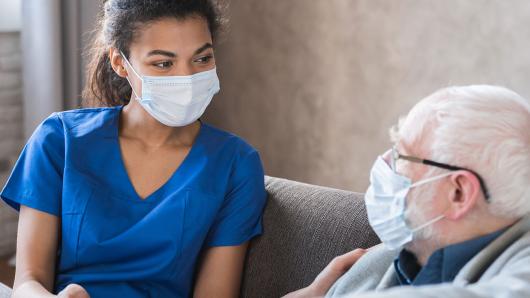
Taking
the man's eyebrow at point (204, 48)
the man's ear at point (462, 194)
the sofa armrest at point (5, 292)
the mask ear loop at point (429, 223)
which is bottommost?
the sofa armrest at point (5, 292)

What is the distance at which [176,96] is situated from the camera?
6.54 ft

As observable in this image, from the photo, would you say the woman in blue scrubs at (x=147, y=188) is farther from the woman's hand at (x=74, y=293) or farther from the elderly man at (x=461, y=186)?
the elderly man at (x=461, y=186)

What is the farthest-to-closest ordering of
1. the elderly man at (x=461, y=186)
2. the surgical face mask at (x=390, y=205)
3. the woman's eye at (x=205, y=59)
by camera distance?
1. the woman's eye at (x=205, y=59)
2. the surgical face mask at (x=390, y=205)
3. the elderly man at (x=461, y=186)

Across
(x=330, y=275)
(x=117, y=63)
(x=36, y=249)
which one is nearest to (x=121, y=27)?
(x=117, y=63)

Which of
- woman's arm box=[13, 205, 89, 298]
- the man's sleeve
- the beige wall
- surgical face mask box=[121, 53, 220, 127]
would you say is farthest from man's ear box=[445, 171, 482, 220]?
the beige wall

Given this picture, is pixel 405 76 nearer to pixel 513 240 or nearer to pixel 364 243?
pixel 364 243

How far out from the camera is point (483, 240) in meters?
1.40

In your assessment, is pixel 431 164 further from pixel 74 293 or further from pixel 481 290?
pixel 74 293

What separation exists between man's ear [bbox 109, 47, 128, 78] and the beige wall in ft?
4.71

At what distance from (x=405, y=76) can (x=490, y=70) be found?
1.21ft

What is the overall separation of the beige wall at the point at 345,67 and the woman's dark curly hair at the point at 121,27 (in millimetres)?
1216

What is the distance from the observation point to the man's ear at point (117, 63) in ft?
6.84

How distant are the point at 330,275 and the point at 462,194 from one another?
1.45 feet

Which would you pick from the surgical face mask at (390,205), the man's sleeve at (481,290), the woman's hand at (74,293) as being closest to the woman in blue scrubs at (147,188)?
the woman's hand at (74,293)
